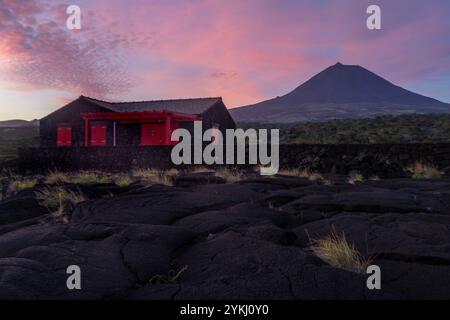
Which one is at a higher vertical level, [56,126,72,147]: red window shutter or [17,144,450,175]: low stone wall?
[56,126,72,147]: red window shutter

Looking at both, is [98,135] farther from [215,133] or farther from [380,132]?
[380,132]

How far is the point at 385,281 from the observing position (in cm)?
433

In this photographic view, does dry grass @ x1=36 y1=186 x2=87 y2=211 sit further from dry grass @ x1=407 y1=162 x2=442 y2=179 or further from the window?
the window

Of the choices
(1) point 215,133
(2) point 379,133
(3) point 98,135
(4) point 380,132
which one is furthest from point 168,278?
(4) point 380,132

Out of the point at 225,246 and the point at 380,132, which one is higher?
the point at 380,132

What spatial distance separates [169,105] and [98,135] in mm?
7111

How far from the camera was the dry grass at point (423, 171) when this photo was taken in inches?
591

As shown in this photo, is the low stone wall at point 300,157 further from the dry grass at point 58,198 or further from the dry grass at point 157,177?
the dry grass at point 58,198

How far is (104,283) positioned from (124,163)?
1677cm

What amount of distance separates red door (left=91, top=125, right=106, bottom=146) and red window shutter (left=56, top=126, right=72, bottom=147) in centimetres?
309

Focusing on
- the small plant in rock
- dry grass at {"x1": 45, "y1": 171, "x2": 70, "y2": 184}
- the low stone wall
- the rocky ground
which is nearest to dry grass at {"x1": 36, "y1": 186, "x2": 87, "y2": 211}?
the rocky ground

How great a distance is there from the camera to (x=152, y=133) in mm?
30984

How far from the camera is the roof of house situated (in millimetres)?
34375
